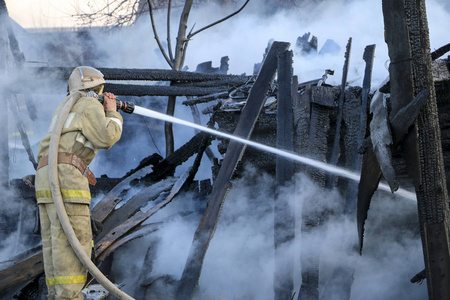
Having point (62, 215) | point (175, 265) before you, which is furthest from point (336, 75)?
point (62, 215)

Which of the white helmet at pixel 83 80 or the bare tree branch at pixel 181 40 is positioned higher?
the bare tree branch at pixel 181 40

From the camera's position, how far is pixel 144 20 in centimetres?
1866

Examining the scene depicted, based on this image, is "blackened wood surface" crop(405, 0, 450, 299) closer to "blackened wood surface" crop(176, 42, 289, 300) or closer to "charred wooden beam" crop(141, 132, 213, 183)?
"blackened wood surface" crop(176, 42, 289, 300)

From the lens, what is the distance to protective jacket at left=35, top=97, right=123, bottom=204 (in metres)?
4.31

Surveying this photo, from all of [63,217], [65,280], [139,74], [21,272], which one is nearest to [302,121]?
[63,217]

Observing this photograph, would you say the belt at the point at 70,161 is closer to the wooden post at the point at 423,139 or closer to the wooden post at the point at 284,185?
the wooden post at the point at 284,185

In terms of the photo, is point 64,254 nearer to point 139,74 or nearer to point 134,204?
point 134,204

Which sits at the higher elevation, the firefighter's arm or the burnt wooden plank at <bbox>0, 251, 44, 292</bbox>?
the firefighter's arm

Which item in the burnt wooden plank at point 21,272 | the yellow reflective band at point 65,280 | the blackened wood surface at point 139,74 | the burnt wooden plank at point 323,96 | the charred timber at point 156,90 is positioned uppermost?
the blackened wood surface at point 139,74

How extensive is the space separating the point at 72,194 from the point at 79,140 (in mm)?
489

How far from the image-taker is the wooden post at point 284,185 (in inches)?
213

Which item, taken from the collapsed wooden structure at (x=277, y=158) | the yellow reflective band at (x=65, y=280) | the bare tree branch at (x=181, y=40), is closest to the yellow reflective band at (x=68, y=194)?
the yellow reflective band at (x=65, y=280)

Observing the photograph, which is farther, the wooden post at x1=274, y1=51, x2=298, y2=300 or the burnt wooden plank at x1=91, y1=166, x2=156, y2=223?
the burnt wooden plank at x1=91, y1=166, x2=156, y2=223

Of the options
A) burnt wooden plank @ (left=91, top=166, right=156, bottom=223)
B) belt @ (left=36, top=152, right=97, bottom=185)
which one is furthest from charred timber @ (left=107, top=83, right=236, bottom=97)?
belt @ (left=36, top=152, right=97, bottom=185)
